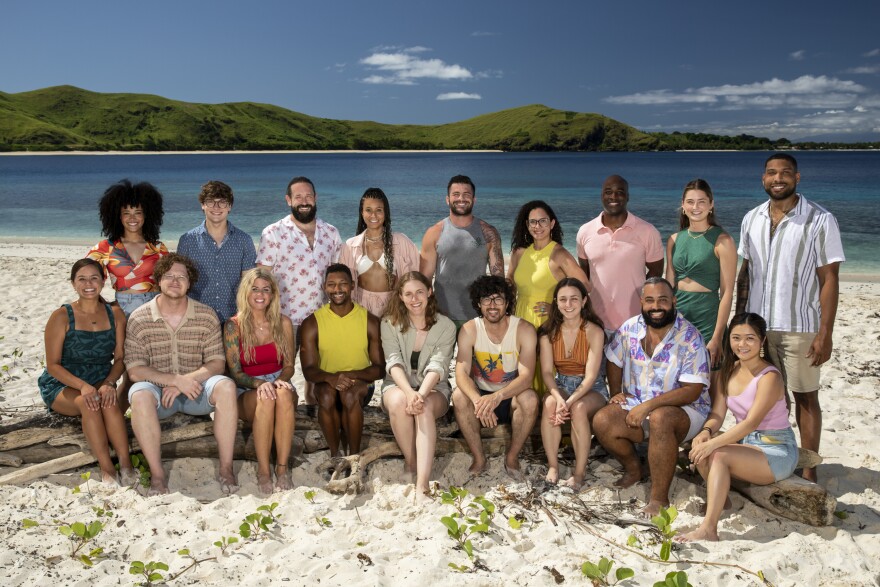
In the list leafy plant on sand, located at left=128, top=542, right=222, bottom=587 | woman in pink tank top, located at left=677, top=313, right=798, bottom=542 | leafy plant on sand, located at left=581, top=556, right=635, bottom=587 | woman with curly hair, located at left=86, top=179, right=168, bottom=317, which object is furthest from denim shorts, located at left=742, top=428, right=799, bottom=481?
woman with curly hair, located at left=86, top=179, right=168, bottom=317

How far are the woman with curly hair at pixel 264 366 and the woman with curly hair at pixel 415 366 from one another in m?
0.70

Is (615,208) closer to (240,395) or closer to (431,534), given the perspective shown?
(431,534)

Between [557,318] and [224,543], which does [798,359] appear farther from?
[224,543]

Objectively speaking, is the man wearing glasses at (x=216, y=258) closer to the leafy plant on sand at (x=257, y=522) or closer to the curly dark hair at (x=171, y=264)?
the curly dark hair at (x=171, y=264)

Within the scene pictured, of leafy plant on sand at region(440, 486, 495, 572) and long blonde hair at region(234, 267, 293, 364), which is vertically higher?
long blonde hair at region(234, 267, 293, 364)

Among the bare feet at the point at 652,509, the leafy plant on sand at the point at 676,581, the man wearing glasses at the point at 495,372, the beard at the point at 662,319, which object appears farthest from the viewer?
the man wearing glasses at the point at 495,372

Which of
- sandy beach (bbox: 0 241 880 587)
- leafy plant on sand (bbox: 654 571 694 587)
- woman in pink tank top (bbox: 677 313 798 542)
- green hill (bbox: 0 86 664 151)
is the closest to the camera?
leafy plant on sand (bbox: 654 571 694 587)

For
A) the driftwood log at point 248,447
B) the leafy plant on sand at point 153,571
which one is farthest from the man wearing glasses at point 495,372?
the leafy plant on sand at point 153,571

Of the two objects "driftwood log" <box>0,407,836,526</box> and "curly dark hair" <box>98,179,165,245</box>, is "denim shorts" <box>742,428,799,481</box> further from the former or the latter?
"curly dark hair" <box>98,179,165,245</box>

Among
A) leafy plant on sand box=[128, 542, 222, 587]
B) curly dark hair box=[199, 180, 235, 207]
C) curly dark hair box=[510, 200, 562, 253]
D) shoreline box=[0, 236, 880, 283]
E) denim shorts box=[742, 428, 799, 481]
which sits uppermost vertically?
curly dark hair box=[199, 180, 235, 207]

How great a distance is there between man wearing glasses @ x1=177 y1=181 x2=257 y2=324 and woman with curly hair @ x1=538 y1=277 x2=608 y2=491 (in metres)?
2.41

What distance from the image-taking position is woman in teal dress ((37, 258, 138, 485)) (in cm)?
429

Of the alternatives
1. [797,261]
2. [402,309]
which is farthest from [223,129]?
[797,261]

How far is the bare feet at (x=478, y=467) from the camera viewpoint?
15.0 ft
